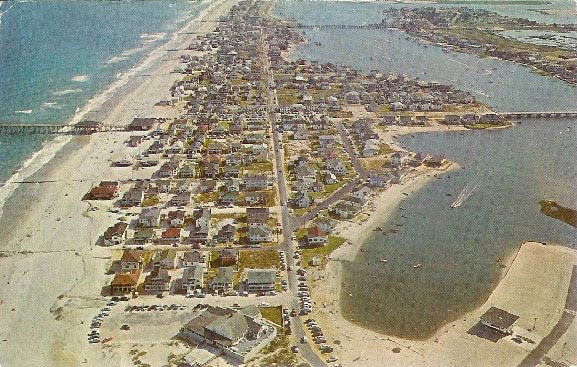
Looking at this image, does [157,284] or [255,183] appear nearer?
[157,284]

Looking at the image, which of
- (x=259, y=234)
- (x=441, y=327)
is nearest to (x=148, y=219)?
(x=259, y=234)

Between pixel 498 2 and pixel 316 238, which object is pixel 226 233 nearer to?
pixel 316 238

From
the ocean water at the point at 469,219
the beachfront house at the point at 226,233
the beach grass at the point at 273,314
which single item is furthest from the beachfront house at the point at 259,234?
the beach grass at the point at 273,314

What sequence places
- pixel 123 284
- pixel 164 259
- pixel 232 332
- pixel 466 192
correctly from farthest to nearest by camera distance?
pixel 466 192 → pixel 164 259 → pixel 123 284 → pixel 232 332

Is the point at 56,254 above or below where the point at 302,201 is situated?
below

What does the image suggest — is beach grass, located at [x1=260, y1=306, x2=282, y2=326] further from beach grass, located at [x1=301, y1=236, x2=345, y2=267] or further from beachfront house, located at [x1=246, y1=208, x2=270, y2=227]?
beachfront house, located at [x1=246, y1=208, x2=270, y2=227]

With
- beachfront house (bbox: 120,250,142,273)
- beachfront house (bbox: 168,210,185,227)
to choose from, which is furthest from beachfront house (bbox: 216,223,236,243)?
beachfront house (bbox: 120,250,142,273)

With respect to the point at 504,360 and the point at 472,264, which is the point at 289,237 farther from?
the point at 504,360

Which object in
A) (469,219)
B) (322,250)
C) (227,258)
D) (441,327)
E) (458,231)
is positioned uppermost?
(227,258)

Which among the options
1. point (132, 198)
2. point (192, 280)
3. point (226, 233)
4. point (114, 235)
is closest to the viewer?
point (192, 280)
